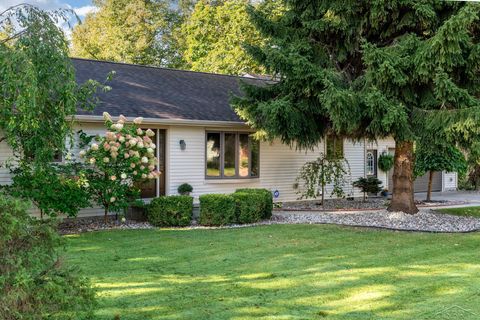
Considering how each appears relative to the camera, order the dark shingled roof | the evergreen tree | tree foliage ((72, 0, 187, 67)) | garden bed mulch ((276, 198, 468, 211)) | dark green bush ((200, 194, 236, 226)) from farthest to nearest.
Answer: tree foliage ((72, 0, 187, 67)) → garden bed mulch ((276, 198, 468, 211)) → the dark shingled roof → dark green bush ((200, 194, 236, 226)) → the evergreen tree

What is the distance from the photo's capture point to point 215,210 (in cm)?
1145

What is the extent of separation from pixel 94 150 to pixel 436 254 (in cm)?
713

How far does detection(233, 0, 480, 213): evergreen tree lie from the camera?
10.3 metres

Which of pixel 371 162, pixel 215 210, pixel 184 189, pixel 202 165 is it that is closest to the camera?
pixel 215 210

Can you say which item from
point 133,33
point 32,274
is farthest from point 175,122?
point 133,33

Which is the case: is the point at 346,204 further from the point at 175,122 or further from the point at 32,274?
the point at 32,274

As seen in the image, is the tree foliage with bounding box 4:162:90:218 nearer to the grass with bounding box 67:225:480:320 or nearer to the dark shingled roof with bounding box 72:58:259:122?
the grass with bounding box 67:225:480:320

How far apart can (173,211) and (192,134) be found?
3.32 metres

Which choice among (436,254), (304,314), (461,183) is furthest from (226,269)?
(461,183)

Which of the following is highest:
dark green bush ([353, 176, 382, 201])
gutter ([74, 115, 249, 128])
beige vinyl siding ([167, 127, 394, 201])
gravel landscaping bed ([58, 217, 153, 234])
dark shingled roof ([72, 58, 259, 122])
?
dark shingled roof ([72, 58, 259, 122])

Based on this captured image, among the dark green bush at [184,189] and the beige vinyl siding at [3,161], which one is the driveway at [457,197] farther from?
the beige vinyl siding at [3,161]

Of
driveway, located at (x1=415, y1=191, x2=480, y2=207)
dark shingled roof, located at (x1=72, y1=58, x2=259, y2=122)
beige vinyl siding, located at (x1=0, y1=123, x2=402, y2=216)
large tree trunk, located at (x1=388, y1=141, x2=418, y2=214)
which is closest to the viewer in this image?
large tree trunk, located at (x1=388, y1=141, x2=418, y2=214)

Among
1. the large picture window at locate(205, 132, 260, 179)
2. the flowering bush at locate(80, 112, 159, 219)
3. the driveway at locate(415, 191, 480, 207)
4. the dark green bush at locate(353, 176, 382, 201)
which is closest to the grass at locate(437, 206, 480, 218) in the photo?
the driveway at locate(415, 191, 480, 207)

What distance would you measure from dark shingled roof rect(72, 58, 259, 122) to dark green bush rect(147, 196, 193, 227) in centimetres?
265
